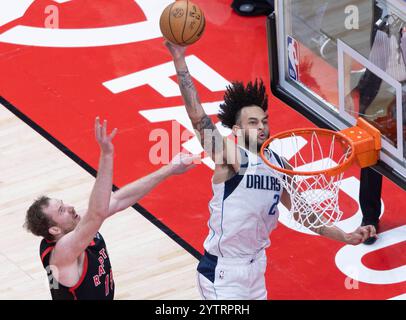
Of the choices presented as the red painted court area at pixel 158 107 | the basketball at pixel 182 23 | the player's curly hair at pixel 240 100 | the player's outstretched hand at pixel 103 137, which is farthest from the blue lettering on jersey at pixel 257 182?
the red painted court area at pixel 158 107

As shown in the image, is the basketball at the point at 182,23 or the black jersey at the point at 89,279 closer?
the black jersey at the point at 89,279

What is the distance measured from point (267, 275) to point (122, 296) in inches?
43.2

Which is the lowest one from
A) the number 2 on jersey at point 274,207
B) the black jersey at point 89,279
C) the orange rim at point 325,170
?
the black jersey at point 89,279

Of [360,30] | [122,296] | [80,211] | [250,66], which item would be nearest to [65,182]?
[80,211]

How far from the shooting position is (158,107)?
11.7 meters

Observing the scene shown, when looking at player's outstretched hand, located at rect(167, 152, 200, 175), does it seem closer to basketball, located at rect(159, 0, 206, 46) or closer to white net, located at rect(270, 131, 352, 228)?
white net, located at rect(270, 131, 352, 228)

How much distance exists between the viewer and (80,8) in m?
13.3

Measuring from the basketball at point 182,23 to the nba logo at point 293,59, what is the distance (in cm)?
101

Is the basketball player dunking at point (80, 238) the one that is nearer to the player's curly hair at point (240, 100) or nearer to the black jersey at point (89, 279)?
the black jersey at point (89, 279)

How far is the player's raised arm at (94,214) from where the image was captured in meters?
7.48

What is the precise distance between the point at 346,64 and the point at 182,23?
1299 mm

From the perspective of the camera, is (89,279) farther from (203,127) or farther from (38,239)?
(38,239)

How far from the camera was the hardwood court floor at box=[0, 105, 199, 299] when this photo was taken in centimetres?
965
